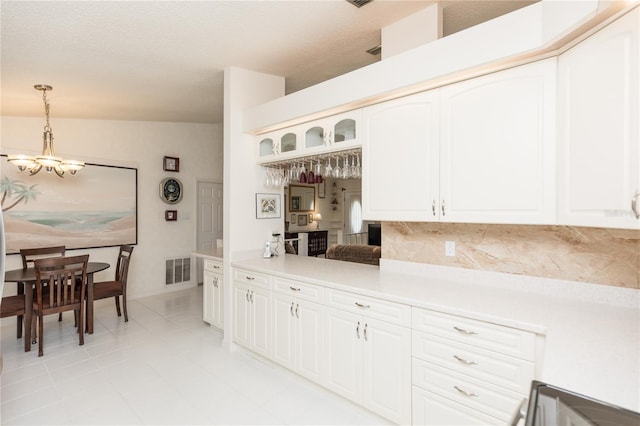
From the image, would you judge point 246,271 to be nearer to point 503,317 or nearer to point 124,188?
point 503,317

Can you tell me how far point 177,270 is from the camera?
235 inches

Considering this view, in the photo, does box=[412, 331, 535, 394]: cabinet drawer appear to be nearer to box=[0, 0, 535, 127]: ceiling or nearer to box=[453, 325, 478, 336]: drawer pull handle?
box=[453, 325, 478, 336]: drawer pull handle

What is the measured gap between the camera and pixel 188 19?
2.38m

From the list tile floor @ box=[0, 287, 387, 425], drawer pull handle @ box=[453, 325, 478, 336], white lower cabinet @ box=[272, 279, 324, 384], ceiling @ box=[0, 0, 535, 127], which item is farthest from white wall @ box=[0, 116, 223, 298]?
drawer pull handle @ box=[453, 325, 478, 336]

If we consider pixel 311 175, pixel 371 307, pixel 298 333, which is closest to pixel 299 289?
pixel 298 333

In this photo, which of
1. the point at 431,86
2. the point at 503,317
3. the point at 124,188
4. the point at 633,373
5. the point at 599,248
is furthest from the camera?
the point at 124,188

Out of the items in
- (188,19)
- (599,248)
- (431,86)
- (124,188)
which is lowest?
(599,248)

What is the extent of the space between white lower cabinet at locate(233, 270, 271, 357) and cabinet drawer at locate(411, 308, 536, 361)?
146cm

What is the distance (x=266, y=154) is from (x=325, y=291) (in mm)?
1665

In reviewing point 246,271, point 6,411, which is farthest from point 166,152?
point 6,411

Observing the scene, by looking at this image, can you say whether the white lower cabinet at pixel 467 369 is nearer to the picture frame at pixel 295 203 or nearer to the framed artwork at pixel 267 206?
the framed artwork at pixel 267 206

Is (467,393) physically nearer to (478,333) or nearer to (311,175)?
(478,333)

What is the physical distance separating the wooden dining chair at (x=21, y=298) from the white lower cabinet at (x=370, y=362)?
3.30 m

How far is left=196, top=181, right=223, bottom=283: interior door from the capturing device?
6289mm
